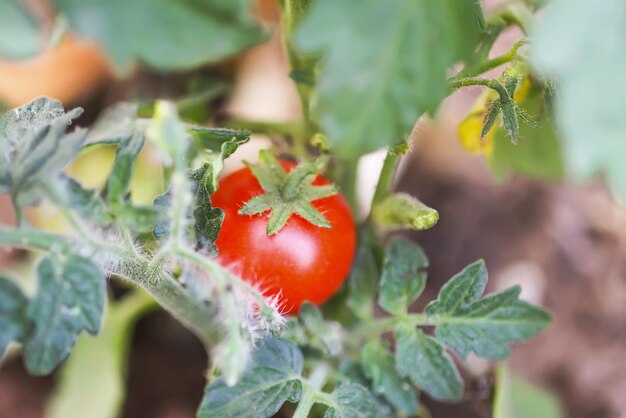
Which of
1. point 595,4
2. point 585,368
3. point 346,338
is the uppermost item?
point 595,4

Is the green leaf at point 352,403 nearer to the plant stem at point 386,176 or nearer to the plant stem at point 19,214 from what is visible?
the plant stem at point 386,176

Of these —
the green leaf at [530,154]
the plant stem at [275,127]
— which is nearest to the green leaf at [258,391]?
the plant stem at [275,127]

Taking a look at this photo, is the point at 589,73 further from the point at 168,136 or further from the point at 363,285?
the point at 363,285

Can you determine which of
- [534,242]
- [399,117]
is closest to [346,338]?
[399,117]

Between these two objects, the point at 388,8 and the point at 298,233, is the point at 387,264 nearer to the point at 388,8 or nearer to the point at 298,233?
the point at 298,233

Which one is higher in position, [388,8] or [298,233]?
[388,8]

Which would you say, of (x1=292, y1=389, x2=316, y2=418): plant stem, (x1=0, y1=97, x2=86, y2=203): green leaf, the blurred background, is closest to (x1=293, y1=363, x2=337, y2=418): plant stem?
(x1=292, y1=389, x2=316, y2=418): plant stem

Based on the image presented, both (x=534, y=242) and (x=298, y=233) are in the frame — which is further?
(x=534, y=242)
